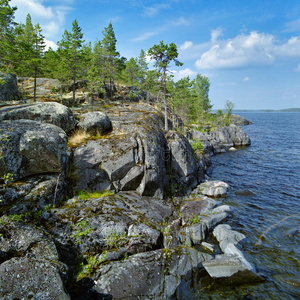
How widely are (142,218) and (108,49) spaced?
1625 inches

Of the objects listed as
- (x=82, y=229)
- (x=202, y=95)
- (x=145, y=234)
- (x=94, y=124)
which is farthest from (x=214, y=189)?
(x=202, y=95)

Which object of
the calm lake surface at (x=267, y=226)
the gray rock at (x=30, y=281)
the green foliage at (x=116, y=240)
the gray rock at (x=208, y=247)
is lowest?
the gray rock at (x=208, y=247)

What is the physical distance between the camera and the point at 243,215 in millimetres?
15203

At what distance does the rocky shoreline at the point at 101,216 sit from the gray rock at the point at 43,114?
8 centimetres

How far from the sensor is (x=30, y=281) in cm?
570

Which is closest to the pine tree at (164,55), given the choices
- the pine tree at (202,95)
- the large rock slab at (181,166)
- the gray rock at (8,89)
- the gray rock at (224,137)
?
the large rock slab at (181,166)

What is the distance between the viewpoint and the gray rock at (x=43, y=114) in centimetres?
1477

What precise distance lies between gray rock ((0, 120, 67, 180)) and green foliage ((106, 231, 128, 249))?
5.78 meters

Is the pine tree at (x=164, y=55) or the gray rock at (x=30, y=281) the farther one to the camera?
the pine tree at (x=164, y=55)

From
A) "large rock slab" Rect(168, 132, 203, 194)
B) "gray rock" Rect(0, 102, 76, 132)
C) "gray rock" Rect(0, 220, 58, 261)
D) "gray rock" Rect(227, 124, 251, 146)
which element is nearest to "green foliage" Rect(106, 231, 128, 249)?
"gray rock" Rect(0, 220, 58, 261)

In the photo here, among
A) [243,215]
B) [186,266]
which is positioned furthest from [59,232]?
[243,215]

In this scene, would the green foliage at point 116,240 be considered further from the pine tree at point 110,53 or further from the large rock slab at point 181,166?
→ the pine tree at point 110,53

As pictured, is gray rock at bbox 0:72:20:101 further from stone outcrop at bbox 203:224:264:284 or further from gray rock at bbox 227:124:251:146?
gray rock at bbox 227:124:251:146

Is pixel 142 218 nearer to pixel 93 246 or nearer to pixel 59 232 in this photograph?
pixel 93 246
